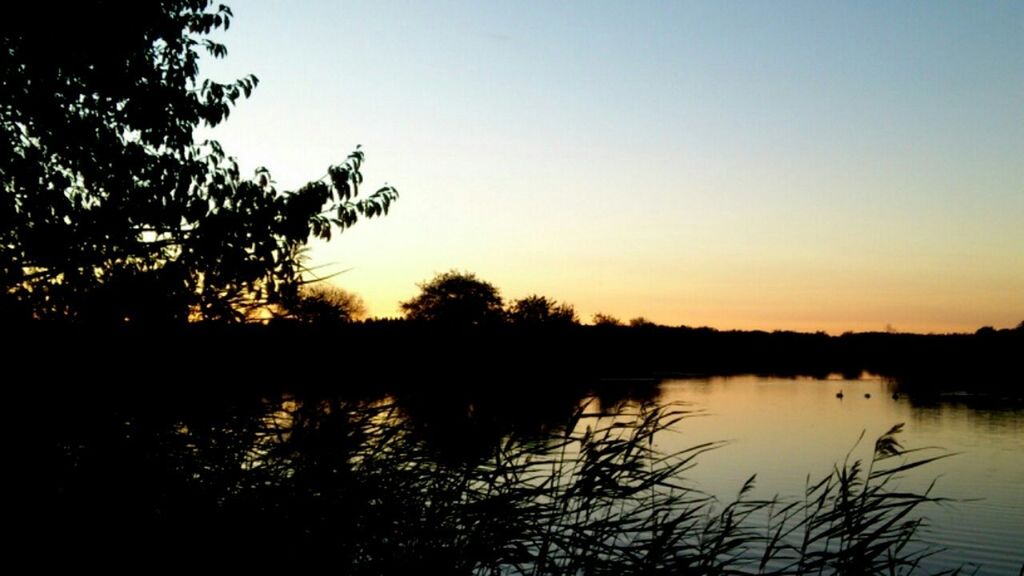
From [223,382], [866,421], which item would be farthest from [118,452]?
[866,421]

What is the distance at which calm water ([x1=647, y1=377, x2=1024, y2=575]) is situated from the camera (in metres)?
24.5

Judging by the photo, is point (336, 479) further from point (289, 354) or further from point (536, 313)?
point (536, 313)

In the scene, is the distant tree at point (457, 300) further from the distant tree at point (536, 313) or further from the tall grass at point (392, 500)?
the tall grass at point (392, 500)

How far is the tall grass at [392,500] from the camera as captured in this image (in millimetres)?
6246

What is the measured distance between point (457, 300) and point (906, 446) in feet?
→ 234

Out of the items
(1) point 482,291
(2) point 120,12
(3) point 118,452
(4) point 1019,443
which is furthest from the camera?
(1) point 482,291

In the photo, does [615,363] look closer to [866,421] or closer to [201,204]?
[866,421]

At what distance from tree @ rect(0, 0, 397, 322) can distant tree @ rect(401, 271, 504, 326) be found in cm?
9534

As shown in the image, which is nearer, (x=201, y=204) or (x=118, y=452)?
(x=118, y=452)

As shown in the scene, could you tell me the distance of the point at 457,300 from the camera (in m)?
109

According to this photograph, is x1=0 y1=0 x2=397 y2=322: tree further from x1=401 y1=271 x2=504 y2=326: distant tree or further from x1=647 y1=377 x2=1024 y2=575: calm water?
x1=401 y1=271 x2=504 y2=326: distant tree

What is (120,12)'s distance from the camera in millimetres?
8664

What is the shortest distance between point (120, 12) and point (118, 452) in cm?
504

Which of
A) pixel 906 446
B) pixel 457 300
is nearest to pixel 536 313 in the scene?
pixel 457 300
